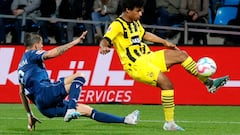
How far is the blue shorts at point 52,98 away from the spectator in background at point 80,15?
8.39 meters

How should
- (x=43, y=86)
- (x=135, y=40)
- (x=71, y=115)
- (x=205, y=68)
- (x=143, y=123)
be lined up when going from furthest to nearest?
(x=143, y=123) → (x=135, y=40) → (x=205, y=68) → (x=43, y=86) → (x=71, y=115)

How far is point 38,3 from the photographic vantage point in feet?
71.3

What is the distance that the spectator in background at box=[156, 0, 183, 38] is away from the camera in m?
21.6

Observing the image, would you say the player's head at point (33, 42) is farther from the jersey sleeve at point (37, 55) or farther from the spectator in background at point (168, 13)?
the spectator in background at point (168, 13)

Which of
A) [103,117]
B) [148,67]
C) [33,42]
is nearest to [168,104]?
[148,67]

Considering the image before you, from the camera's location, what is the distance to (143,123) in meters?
14.5

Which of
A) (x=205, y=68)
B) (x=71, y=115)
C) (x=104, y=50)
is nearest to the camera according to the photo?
(x=71, y=115)

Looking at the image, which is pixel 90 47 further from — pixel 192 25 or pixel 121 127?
pixel 121 127

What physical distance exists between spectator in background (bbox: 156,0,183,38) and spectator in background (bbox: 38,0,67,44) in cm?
235

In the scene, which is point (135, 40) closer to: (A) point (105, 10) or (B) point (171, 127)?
(B) point (171, 127)

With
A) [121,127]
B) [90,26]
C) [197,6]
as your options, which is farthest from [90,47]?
[121,127]

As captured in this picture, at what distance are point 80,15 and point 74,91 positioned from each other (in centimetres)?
976

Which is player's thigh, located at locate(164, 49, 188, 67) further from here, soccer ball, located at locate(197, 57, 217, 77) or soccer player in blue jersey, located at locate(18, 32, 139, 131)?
soccer player in blue jersey, located at locate(18, 32, 139, 131)

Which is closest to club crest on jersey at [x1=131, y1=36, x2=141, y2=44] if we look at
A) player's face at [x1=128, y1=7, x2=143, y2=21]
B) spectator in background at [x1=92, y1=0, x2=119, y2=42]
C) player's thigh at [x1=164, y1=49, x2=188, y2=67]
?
player's face at [x1=128, y1=7, x2=143, y2=21]
